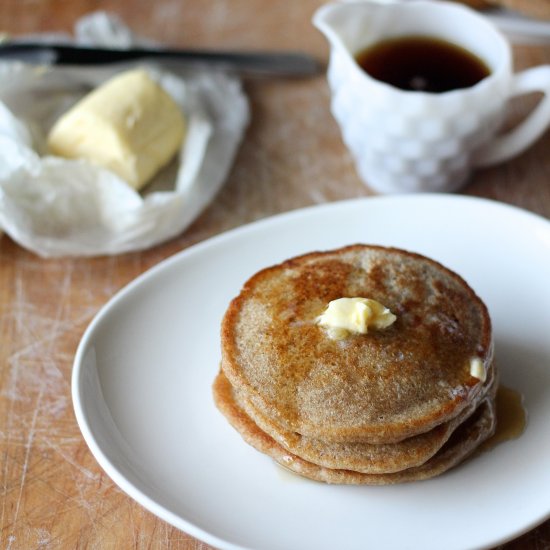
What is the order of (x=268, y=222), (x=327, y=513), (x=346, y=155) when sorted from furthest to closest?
(x=346, y=155) → (x=268, y=222) → (x=327, y=513)

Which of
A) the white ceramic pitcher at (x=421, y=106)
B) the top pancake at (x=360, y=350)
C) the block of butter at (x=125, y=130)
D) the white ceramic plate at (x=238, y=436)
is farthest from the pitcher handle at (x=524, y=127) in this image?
the block of butter at (x=125, y=130)

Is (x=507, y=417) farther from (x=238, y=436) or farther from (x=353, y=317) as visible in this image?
(x=238, y=436)

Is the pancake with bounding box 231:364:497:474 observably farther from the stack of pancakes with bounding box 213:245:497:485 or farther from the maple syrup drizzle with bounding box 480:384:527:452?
the maple syrup drizzle with bounding box 480:384:527:452

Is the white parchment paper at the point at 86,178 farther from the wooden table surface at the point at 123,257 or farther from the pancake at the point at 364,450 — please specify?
the pancake at the point at 364,450

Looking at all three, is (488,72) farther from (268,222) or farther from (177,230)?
(177,230)

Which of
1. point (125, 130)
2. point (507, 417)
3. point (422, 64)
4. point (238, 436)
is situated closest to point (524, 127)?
point (422, 64)

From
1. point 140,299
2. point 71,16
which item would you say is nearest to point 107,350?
point 140,299

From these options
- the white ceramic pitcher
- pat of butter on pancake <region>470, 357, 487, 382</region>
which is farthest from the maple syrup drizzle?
the white ceramic pitcher
